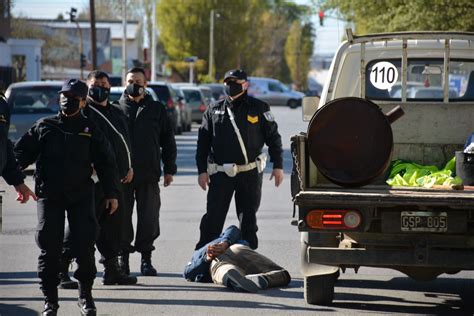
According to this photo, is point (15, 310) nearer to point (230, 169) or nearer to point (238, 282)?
point (238, 282)

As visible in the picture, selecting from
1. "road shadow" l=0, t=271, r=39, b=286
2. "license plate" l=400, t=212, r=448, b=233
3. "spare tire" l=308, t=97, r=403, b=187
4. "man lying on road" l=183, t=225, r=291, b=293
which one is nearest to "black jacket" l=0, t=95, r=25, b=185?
"road shadow" l=0, t=271, r=39, b=286

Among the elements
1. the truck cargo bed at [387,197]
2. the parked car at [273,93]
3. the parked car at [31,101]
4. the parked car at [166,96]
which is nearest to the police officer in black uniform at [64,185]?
the truck cargo bed at [387,197]

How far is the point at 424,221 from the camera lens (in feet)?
26.6

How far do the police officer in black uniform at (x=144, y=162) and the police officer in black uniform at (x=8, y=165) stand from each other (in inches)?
56.4

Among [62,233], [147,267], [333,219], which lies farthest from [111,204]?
[147,267]

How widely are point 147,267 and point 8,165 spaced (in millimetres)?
2111

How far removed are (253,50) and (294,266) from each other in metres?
96.6

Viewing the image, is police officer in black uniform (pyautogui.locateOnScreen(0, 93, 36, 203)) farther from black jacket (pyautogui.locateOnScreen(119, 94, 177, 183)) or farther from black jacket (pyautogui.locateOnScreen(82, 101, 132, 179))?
black jacket (pyautogui.locateOnScreen(119, 94, 177, 183))

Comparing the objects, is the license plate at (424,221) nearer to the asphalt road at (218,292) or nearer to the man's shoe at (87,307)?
the asphalt road at (218,292)

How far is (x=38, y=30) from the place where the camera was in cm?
7938

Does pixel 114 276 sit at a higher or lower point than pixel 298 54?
higher

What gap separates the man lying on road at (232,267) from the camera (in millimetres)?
9906

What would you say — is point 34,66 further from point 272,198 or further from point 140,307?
point 140,307

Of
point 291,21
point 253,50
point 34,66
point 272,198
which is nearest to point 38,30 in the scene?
point 34,66
